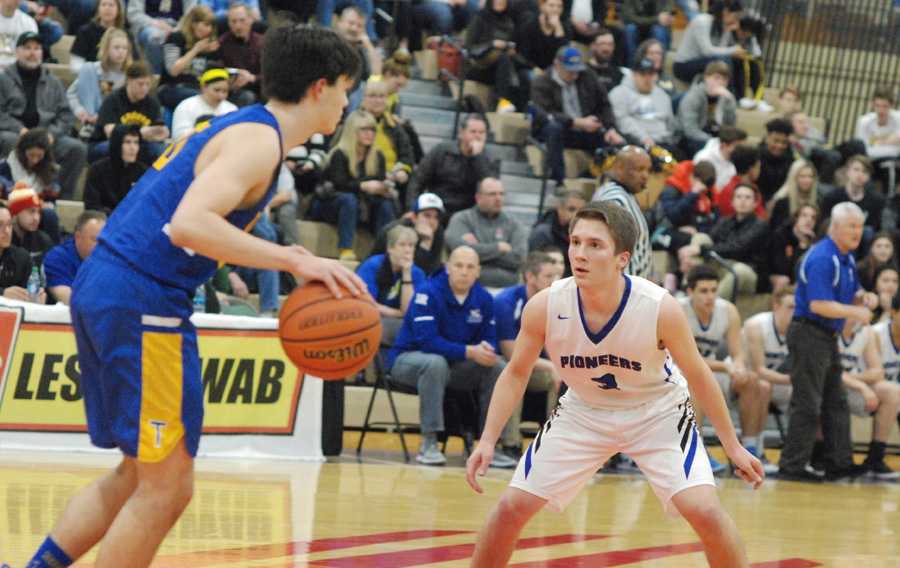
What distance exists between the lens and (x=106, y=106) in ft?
39.8

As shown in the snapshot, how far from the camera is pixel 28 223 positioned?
10.6 m

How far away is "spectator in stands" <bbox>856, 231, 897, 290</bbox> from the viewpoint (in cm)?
1348

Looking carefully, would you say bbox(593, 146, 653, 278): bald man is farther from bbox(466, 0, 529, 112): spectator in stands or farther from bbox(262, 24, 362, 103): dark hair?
bbox(466, 0, 529, 112): spectator in stands

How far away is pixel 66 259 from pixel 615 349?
5632 mm

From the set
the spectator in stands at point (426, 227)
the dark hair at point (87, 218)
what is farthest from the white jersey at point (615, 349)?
the spectator in stands at point (426, 227)

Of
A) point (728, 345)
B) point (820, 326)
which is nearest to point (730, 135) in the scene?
point (728, 345)

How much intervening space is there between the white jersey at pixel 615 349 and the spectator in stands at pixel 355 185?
7.43m

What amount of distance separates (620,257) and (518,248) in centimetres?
748

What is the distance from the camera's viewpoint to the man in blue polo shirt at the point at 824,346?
1046 cm

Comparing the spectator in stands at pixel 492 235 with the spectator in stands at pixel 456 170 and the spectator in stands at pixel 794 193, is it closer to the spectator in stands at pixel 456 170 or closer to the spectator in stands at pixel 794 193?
the spectator in stands at pixel 456 170

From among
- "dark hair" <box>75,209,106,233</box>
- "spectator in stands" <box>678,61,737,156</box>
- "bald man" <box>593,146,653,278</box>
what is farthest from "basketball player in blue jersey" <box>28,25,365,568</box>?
"spectator in stands" <box>678,61,737,156</box>

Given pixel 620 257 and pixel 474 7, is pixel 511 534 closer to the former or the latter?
pixel 620 257

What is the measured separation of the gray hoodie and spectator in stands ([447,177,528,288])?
2992 mm

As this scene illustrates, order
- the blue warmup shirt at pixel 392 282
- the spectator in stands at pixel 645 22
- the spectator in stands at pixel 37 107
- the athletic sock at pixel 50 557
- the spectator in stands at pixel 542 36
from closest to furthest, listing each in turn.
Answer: the athletic sock at pixel 50 557
the blue warmup shirt at pixel 392 282
the spectator in stands at pixel 37 107
the spectator in stands at pixel 542 36
the spectator in stands at pixel 645 22
